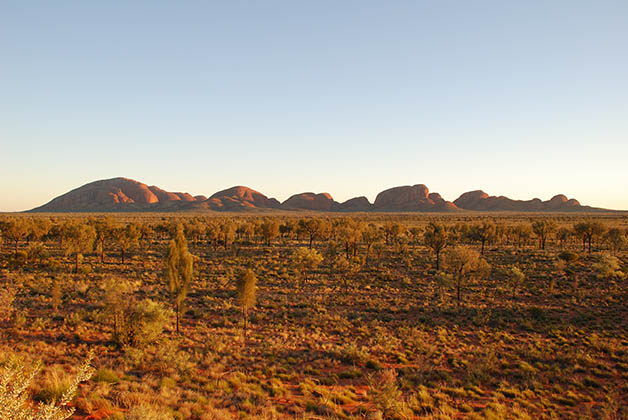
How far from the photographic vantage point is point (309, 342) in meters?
18.1

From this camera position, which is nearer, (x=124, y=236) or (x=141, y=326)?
(x=141, y=326)

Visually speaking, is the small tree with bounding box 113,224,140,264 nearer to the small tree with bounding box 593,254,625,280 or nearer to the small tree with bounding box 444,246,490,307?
the small tree with bounding box 444,246,490,307

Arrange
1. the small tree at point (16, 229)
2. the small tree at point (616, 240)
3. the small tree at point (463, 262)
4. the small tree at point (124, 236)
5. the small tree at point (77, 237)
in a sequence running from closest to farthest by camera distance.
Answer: the small tree at point (463, 262)
the small tree at point (77, 237)
the small tree at point (124, 236)
the small tree at point (16, 229)
the small tree at point (616, 240)

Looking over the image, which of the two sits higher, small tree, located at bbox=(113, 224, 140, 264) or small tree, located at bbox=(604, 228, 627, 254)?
small tree, located at bbox=(113, 224, 140, 264)

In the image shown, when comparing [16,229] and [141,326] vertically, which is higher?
[16,229]

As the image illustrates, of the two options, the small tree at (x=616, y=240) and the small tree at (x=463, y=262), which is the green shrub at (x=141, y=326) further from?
the small tree at (x=616, y=240)

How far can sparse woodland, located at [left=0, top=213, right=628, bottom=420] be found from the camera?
10773mm

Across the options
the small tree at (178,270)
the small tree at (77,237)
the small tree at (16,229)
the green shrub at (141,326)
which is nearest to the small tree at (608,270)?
the small tree at (178,270)

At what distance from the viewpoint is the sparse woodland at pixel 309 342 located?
10773 millimetres

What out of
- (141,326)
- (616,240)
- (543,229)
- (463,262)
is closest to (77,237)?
(141,326)

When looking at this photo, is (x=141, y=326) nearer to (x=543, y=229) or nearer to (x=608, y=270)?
(x=608, y=270)

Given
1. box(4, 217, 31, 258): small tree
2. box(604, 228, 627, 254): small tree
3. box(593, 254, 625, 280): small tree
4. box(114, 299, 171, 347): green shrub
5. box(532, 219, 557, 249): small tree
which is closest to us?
box(114, 299, 171, 347): green shrub

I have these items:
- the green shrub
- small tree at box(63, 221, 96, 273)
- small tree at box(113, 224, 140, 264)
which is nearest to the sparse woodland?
the green shrub

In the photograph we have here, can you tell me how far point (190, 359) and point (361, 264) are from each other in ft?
95.4
